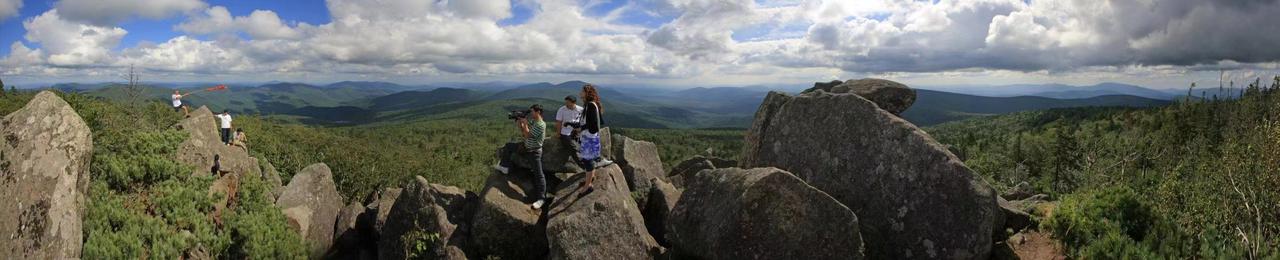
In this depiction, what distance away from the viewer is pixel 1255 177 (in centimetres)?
1517

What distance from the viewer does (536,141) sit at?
1819cm

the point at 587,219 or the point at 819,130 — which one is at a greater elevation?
the point at 819,130

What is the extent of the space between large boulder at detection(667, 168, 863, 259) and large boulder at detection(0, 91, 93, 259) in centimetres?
1642

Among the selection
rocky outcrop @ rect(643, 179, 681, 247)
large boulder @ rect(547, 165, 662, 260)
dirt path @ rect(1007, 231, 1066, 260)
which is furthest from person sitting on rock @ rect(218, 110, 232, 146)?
dirt path @ rect(1007, 231, 1066, 260)

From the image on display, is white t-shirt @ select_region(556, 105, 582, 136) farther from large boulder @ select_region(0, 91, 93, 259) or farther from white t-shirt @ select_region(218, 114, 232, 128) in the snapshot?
white t-shirt @ select_region(218, 114, 232, 128)

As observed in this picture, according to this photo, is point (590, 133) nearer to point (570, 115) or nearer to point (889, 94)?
point (570, 115)

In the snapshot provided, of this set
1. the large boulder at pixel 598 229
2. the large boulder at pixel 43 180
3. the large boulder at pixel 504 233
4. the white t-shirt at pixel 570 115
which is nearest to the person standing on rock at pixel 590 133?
the white t-shirt at pixel 570 115

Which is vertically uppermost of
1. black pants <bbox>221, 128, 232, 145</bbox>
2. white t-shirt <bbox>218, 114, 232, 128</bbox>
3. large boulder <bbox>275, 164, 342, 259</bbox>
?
white t-shirt <bbox>218, 114, 232, 128</bbox>

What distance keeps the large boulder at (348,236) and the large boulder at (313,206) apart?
0.80 feet

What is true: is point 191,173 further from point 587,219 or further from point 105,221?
point 587,219

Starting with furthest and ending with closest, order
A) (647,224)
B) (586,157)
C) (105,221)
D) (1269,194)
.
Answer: (647,224) → (586,157) → (105,221) → (1269,194)

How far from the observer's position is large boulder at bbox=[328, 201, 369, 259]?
21.3m

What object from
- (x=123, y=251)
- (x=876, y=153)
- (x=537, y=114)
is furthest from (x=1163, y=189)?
(x=123, y=251)

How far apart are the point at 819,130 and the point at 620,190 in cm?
678
